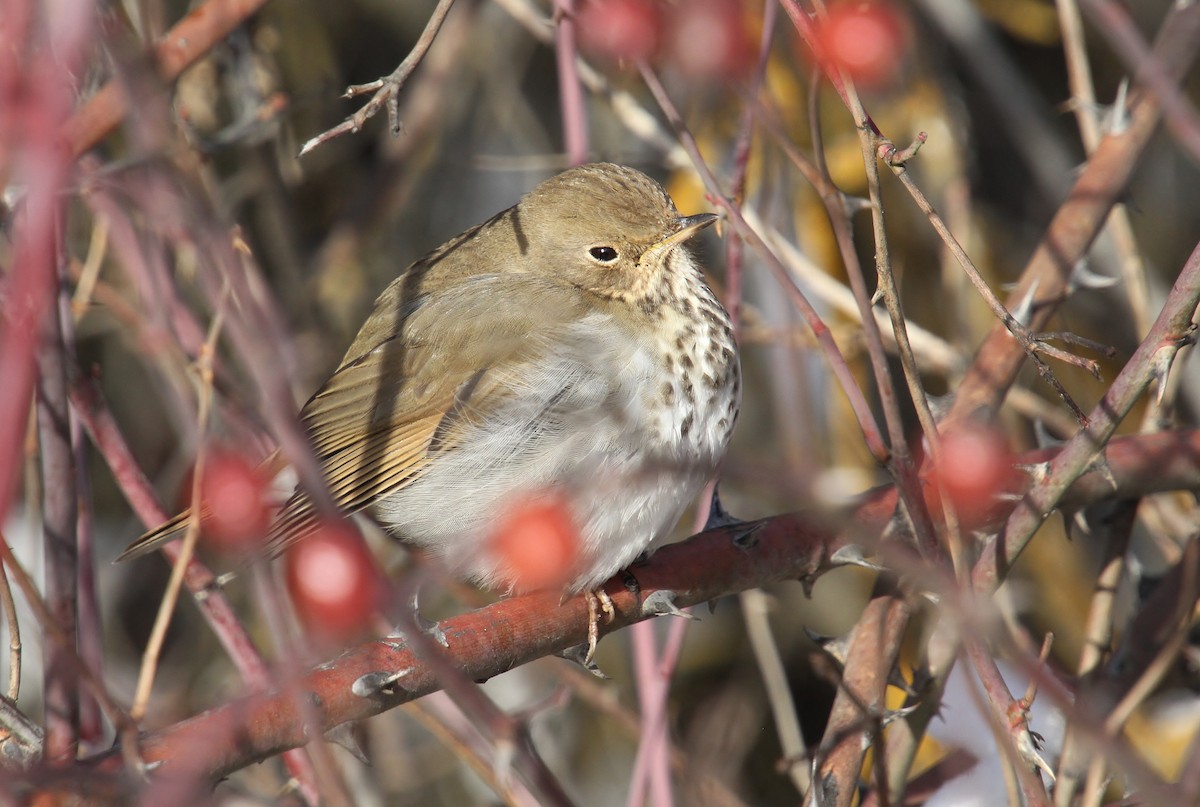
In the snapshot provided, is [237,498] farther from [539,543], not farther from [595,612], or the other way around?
[595,612]

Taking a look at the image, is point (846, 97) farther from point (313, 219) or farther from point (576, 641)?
point (313, 219)

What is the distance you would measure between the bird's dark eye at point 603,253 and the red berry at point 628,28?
87 centimetres

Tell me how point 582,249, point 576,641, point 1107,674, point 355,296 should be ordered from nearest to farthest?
point 576,641 < point 1107,674 < point 582,249 < point 355,296

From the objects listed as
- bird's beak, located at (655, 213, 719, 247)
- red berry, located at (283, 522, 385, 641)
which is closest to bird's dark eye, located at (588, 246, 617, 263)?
bird's beak, located at (655, 213, 719, 247)

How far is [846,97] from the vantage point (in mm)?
1633

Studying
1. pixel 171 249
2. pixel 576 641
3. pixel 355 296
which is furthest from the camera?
pixel 355 296

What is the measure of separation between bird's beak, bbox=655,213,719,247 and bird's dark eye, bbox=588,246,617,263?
109 mm

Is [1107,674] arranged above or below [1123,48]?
below

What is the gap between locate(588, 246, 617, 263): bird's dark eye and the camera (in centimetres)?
299

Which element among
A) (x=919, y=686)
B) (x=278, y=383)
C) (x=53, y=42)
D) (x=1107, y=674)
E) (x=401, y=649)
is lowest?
(x=1107, y=674)

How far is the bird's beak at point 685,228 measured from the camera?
115 inches

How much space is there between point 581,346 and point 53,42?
1.65 metres

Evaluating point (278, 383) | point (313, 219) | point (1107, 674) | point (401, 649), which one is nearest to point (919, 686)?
point (1107, 674)

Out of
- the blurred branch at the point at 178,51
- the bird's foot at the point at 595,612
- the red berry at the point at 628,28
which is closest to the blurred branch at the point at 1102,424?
the bird's foot at the point at 595,612
